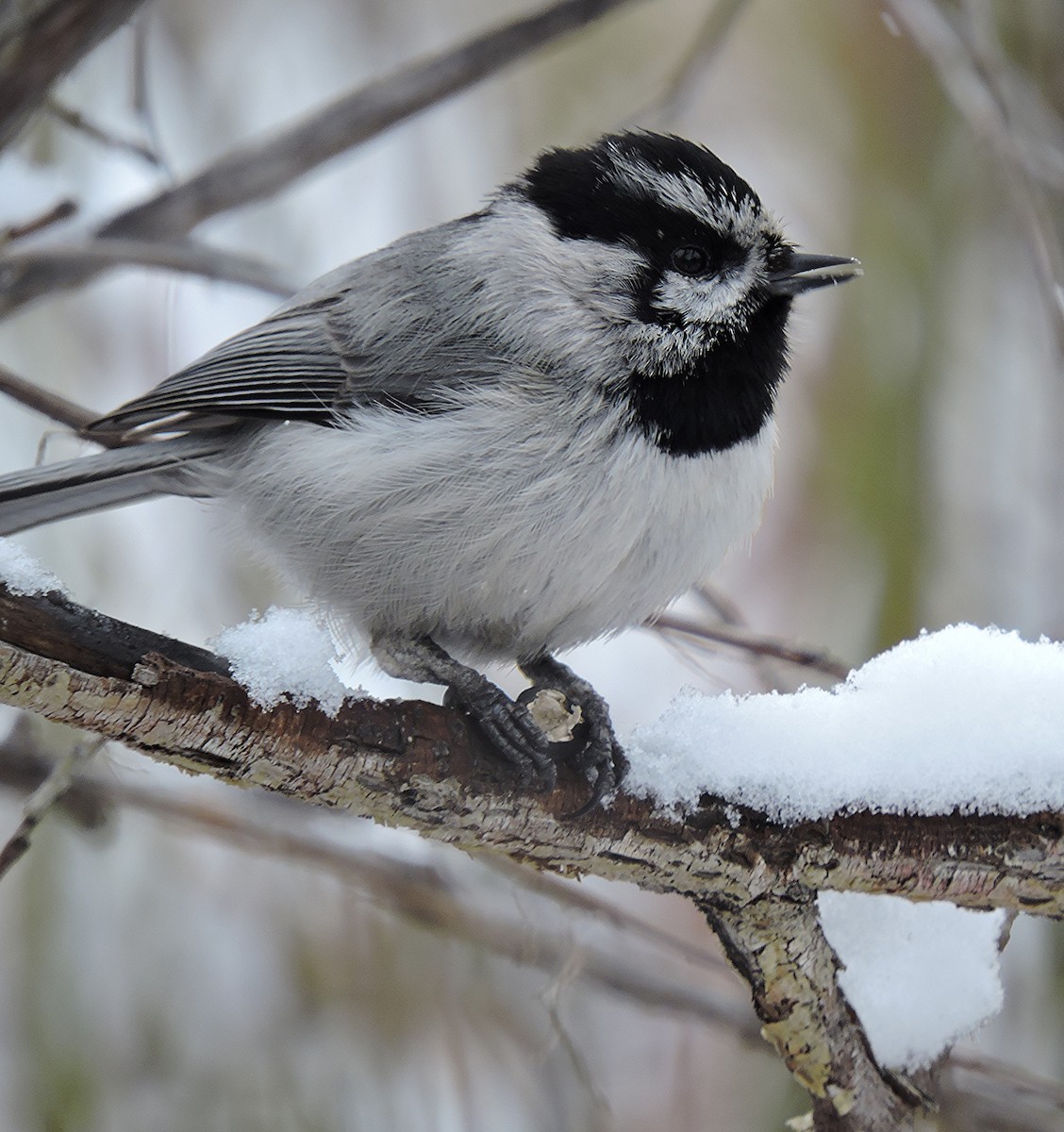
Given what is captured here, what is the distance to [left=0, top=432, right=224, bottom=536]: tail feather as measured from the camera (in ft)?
6.16

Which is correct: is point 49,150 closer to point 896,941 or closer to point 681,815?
point 681,815

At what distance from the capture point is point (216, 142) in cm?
323

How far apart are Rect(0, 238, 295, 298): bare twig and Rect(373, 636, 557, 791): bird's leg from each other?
712 mm

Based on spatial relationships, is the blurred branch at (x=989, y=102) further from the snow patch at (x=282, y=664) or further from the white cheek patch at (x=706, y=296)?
the snow patch at (x=282, y=664)

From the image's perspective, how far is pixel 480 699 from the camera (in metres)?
1.76

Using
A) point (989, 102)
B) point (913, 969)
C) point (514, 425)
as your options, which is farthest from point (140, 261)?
point (913, 969)

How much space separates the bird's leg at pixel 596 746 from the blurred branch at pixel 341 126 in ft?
3.49

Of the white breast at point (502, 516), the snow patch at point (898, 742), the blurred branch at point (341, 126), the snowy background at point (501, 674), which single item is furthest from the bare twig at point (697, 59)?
the snow patch at point (898, 742)

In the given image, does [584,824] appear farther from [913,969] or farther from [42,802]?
[42,802]

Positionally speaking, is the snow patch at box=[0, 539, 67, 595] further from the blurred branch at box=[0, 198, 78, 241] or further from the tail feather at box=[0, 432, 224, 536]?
the blurred branch at box=[0, 198, 78, 241]

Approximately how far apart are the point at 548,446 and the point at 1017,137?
1.17m

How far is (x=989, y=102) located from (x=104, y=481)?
1743mm

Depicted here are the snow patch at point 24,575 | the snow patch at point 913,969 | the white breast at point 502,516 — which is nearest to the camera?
the snow patch at point 24,575

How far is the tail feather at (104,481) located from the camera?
1.88 metres
